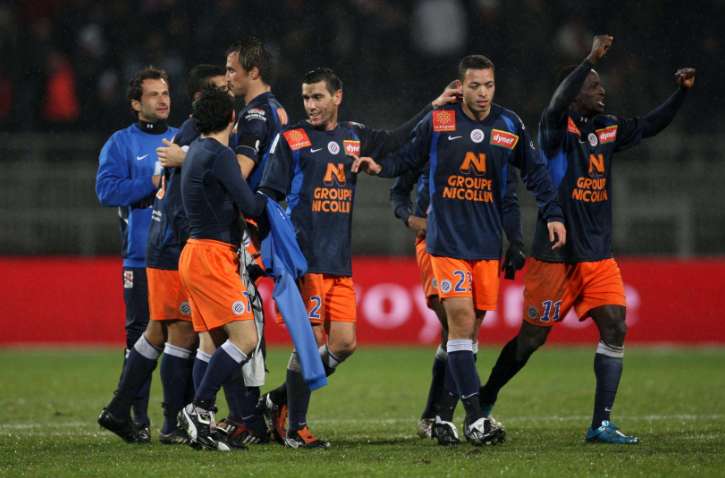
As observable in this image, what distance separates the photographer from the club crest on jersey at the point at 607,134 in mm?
8078

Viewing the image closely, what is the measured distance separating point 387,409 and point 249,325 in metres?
3.10

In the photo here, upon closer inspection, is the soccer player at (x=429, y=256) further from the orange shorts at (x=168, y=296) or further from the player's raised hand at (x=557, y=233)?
the orange shorts at (x=168, y=296)

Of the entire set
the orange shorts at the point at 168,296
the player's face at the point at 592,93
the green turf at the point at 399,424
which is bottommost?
the green turf at the point at 399,424

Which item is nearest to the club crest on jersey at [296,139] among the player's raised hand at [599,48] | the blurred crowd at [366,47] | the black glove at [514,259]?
the black glove at [514,259]

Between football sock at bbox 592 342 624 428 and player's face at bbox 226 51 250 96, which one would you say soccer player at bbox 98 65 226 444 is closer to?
player's face at bbox 226 51 250 96

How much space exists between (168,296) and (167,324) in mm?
237

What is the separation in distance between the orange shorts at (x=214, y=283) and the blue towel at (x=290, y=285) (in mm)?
260

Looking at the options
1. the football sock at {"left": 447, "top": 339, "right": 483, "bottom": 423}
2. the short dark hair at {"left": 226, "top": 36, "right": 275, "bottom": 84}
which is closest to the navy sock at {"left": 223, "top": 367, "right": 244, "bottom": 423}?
the football sock at {"left": 447, "top": 339, "right": 483, "bottom": 423}

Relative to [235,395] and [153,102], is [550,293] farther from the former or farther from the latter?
[153,102]

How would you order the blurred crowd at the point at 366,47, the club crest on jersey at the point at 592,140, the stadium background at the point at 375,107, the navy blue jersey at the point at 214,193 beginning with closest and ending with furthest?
the navy blue jersey at the point at 214,193 < the club crest on jersey at the point at 592,140 < the stadium background at the point at 375,107 < the blurred crowd at the point at 366,47

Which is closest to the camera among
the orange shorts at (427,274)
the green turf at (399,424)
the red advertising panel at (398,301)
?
the green turf at (399,424)

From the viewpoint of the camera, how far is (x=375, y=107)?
18.3 m

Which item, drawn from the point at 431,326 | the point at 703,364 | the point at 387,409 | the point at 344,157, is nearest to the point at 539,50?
the point at 431,326

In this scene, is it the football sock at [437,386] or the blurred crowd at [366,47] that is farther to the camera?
the blurred crowd at [366,47]
